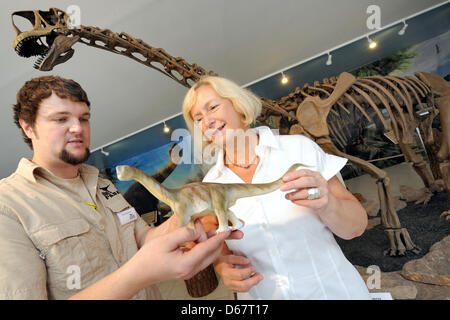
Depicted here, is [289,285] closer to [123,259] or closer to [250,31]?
[123,259]

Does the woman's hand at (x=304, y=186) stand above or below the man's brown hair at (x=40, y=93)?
below

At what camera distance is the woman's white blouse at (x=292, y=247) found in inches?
36.4

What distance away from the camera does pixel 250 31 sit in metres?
2.92

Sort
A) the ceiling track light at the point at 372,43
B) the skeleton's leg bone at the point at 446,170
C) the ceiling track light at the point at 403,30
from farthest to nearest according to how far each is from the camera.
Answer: the ceiling track light at the point at 372,43 → the ceiling track light at the point at 403,30 → the skeleton's leg bone at the point at 446,170

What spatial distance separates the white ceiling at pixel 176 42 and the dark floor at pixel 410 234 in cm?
263

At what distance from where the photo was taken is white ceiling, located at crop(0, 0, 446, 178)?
86.2 inches

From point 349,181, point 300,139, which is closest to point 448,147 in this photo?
point 349,181

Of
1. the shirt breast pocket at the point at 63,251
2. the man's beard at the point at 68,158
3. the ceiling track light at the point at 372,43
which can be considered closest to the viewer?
the shirt breast pocket at the point at 63,251

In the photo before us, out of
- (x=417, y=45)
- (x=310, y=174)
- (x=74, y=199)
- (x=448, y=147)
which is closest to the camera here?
(x=310, y=174)

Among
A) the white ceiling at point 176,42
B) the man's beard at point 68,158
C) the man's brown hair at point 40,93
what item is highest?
the white ceiling at point 176,42

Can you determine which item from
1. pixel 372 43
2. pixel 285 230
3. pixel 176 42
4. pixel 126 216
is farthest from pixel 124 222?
pixel 372 43

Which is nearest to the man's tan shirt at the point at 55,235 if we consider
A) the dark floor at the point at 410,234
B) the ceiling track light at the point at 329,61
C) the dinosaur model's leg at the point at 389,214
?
the dinosaur model's leg at the point at 389,214
